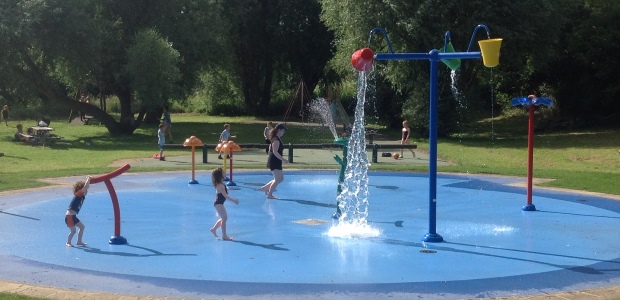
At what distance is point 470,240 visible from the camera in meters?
13.1

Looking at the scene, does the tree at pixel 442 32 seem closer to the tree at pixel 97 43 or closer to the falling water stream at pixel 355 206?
the tree at pixel 97 43

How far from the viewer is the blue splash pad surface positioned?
10422 mm

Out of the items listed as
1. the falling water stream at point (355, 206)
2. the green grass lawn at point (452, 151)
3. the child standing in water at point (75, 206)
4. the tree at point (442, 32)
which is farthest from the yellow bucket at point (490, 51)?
the tree at point (442, 32)

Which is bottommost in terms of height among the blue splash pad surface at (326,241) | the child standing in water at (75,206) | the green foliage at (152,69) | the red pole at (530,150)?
the blue splash pad surface at (326,241)

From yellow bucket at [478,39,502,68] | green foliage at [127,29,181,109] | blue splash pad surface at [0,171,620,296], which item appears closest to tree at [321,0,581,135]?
green foliage at [127,29,181,109]

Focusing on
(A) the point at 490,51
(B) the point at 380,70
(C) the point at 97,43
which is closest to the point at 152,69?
(C) the point at 97,43

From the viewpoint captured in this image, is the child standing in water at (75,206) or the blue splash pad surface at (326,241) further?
the child standing in water at (75,206)

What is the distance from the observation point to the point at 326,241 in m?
12.9

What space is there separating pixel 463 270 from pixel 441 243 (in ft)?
6.35

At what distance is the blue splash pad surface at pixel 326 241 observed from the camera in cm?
1042

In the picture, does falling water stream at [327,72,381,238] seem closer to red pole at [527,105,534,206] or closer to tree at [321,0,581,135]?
red pole at [527,105,534,206]

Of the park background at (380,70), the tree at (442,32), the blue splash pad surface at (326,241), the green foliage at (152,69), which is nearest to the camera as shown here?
the blue splash pad surface at (326,241)

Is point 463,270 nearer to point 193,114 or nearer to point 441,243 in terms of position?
point 441,243

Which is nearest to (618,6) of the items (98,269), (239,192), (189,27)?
(189,27)
